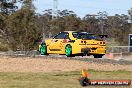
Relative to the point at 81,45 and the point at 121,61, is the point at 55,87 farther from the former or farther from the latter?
the point at 121,61

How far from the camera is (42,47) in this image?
803 centimetres

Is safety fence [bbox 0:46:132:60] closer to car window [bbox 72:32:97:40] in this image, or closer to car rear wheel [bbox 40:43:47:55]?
car rear wheel [bbox 40:43:47:55]

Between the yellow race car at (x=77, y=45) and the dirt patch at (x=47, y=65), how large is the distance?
77.7 feet

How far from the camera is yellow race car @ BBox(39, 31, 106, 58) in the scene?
7.31m

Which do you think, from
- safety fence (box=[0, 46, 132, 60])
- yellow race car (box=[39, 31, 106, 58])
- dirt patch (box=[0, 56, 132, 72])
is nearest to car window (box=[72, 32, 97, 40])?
yellow race car (box=[39, 31, 106, 58])

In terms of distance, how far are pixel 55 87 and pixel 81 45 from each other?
1344 cm

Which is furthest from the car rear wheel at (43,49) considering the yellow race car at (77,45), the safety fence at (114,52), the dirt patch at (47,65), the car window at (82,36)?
the dirt patch at (47,65)

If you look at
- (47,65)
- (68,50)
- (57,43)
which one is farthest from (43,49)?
(47,65)

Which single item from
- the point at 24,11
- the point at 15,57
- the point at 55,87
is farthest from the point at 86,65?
the point at 24,11

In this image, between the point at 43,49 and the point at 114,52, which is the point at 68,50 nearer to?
the point at 43,49

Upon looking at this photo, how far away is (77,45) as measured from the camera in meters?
7.33

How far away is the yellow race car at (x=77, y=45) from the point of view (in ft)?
24.0

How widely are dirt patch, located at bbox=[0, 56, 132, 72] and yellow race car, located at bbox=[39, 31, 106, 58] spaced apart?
2367 centimetres

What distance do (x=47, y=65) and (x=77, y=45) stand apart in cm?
2657
